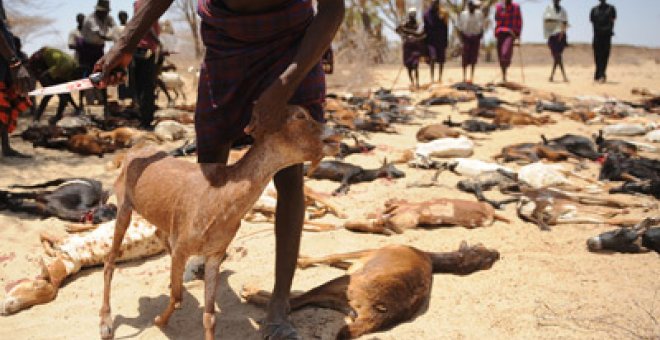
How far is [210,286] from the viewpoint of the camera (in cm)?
203

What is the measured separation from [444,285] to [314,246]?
Result: 3.30 feet

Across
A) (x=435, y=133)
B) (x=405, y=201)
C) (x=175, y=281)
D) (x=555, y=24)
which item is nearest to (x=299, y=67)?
(x=175, y=281)

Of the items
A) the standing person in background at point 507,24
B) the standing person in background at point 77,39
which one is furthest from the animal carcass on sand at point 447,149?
the standing person in background at point 507,24

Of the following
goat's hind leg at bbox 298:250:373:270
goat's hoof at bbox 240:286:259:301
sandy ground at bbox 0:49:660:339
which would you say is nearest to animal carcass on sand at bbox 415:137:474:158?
sandy ground at bbox 0:49:660:339

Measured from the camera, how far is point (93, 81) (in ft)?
7.25

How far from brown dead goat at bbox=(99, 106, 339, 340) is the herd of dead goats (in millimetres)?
142

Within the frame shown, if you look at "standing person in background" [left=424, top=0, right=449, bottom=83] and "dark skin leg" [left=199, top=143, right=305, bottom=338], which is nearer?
"dark skin leg" [left=199, top=143, right=305, bottom=338]

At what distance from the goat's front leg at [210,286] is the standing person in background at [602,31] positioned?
15.9 metres

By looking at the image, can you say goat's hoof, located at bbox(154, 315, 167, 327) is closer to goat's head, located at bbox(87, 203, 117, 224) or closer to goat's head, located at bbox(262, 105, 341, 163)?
goat's head, located at bbox(262, 105, 341, 163)

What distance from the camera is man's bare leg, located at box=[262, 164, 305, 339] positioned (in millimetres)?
2357

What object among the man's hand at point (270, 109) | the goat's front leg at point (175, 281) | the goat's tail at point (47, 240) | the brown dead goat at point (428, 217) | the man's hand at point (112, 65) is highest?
the man's hand at point (112, 65)

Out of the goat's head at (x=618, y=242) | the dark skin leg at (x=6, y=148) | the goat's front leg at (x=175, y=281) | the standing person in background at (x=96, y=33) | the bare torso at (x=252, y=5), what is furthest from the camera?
the standing person in background at (x=96, y=33)

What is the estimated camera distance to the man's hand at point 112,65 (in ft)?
7.25

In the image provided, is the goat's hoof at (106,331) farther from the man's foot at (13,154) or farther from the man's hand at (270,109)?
the man's foot at (13,154)
